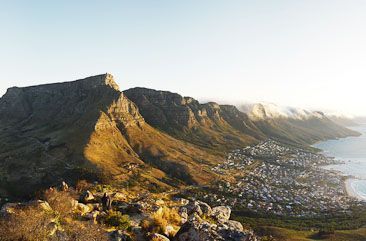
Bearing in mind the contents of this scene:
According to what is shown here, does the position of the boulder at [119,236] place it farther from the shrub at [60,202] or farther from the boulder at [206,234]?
the shrub at [60,202]

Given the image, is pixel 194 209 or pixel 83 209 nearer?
pixel 83 209

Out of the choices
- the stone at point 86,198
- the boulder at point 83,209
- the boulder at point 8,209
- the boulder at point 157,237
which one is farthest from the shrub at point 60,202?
the boulder at point 157,237

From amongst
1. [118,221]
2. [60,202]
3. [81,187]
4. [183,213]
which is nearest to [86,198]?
[60,202]

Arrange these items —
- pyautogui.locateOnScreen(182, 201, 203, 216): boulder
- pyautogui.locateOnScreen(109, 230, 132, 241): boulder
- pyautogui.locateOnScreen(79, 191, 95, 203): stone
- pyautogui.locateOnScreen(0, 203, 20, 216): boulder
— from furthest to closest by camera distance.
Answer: pyautogui.locateOnScreen(182, 201, 203, 216): boulder
pyautogui.locateOnScreen(79, 191, 95, 203): stone
pyautogui.locateOnScreen(0, 203, 20, 216): boulder
pyautogui.locateOnScreen(109, 230, 132, 241): boulder

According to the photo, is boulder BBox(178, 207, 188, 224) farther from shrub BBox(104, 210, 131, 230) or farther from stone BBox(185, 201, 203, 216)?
shrub BBox(104, 210, 131, 230)

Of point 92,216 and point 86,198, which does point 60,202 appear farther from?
point 86,198

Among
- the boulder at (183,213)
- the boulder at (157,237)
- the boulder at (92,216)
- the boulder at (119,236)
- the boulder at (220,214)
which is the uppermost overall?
the boulder at (92,216)

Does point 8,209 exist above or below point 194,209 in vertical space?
above

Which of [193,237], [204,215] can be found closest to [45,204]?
[193,237]

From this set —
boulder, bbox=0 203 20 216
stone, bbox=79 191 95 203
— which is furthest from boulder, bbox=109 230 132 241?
stone, bbox=79 191 95 203

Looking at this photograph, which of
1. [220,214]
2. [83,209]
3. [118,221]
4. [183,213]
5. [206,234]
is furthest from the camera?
[220,214]

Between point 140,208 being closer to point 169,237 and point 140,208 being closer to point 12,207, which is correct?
point 169,237
